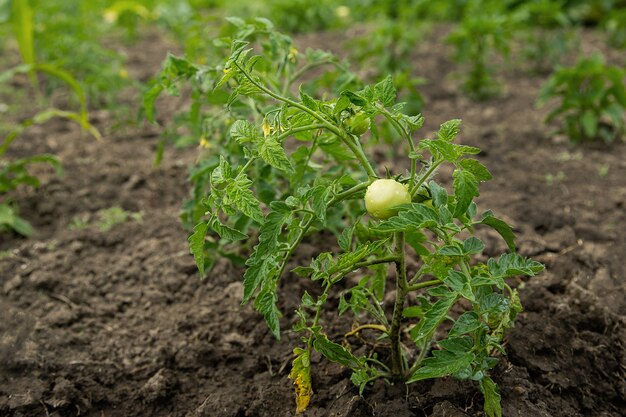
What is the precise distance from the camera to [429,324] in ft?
5.29

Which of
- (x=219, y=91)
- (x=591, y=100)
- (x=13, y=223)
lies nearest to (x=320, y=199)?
(x=219, y=91)

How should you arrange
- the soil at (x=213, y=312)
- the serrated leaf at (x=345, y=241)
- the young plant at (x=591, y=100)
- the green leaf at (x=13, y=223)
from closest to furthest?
the serrated leaf at (x=345, y=241) → the soil at (x=213, y=312) → the green leaf at (x=13, y=223) → the young plant at (x=591, y=100)

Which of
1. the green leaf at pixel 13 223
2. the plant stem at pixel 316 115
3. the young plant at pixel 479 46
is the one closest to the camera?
the plant stem at pixel 316 115

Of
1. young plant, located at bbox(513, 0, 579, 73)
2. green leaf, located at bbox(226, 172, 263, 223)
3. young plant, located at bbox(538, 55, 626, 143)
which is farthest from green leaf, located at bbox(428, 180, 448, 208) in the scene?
young plant, located at bbox(513, 0, 579, 73)

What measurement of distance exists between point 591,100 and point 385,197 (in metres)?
2.51

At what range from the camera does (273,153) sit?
5.51 ft

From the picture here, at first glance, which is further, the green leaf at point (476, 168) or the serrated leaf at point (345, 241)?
the serrated leaf at point (345, 241)

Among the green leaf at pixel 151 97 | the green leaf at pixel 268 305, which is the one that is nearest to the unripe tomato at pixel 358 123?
the green leaf at pixel 268 305

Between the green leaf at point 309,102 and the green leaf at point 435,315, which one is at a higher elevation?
the green leaf at point 309,102

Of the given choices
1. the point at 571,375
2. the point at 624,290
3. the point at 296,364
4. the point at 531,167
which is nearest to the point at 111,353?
the point at 296,364

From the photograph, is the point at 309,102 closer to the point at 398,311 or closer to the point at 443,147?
the point at 443,147

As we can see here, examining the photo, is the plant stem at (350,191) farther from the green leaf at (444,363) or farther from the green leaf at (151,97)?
the green leaf at (151,97)

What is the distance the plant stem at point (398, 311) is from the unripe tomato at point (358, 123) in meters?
0.29

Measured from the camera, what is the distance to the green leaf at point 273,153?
167cm
